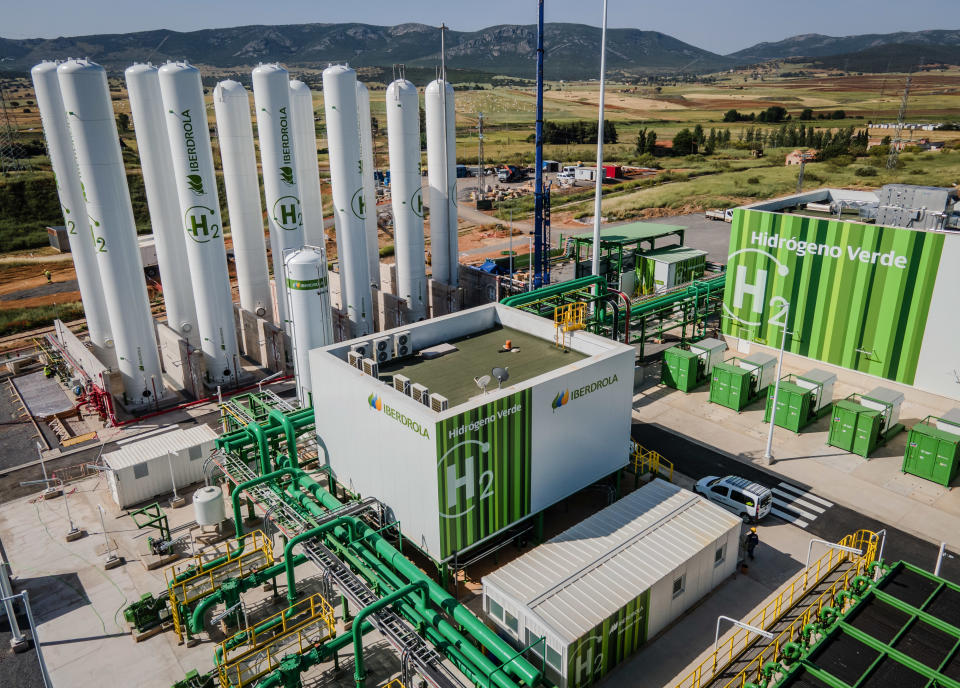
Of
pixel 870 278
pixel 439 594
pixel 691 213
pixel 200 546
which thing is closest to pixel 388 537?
pixel 439 594

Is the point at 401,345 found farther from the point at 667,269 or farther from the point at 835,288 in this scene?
the point at 667,269

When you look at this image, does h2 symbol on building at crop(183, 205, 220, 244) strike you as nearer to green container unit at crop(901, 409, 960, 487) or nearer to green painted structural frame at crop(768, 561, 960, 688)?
green painted structural frame at crop(768, 561, 960, 688)

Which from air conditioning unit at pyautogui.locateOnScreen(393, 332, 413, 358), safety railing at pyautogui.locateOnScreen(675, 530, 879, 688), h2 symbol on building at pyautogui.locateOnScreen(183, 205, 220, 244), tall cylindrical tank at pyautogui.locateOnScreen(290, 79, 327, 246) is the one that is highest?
tall cylindrical tank at pyautogui.locateOnScreen(290, 79, 327, 246)

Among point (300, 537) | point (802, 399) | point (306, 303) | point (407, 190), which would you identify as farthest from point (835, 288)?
point (300, 537)

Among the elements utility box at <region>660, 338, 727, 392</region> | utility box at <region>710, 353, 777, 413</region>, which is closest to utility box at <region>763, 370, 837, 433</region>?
utility box at <region>710, 353, 777, 413</region>

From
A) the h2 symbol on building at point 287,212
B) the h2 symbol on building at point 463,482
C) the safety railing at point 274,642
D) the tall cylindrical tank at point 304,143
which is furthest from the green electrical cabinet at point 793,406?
the tall cylindrical tank at point 304,143

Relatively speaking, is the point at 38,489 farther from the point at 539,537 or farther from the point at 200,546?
the point at 539,537
